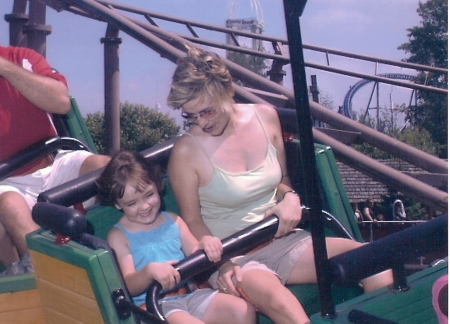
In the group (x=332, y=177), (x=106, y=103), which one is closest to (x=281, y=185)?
(x=332, y=177)

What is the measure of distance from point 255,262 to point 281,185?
0.28 metres

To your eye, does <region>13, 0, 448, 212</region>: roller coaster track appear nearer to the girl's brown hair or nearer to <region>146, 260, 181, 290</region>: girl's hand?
the girl's brown hair

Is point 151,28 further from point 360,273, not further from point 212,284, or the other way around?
point 360,273

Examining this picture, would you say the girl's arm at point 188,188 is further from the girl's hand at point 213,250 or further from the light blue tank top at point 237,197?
the girl's hand at point 213,250

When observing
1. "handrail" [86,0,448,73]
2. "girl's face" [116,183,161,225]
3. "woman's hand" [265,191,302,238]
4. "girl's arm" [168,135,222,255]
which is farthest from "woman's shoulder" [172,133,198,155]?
"handrail" [86,0,448,73]

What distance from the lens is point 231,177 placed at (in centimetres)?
167

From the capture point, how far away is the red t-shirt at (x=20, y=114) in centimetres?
203

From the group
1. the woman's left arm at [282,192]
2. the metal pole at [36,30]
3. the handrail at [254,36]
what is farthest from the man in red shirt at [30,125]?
the handrail at [254,36]

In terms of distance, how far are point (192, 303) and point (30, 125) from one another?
898 millimetres

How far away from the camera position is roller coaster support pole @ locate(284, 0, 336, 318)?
33.5 inches

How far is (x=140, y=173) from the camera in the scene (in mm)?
1620

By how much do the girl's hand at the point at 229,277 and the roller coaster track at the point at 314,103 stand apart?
21.5 inches

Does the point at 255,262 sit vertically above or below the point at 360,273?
below

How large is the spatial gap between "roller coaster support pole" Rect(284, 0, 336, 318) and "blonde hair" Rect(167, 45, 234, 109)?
2.41 feet
